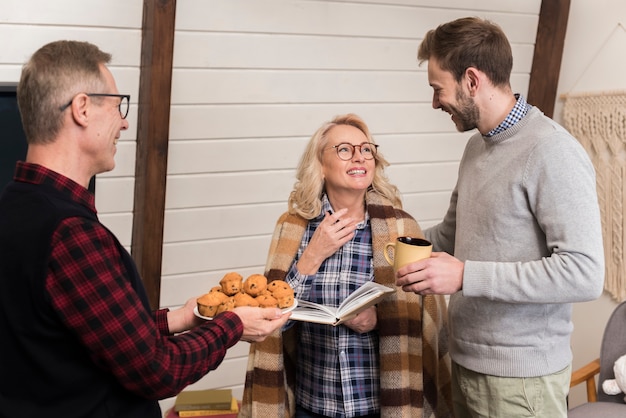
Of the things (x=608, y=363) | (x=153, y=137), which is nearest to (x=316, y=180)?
(x=153, y=137)

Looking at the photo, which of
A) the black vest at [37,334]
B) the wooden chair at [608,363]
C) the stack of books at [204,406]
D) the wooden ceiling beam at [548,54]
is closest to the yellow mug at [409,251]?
the black vest at [37,334]

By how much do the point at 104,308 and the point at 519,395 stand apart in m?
1.11

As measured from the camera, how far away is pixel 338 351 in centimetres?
229

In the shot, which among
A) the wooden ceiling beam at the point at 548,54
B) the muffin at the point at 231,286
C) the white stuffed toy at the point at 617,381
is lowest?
the white stuffed toy at the point at 617,381

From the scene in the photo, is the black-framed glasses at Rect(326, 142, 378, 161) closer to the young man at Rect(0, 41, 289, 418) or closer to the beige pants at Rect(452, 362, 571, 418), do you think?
the beige pants at Rect(452, 362, 571, 418)

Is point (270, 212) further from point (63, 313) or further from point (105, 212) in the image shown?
point (63, 313)

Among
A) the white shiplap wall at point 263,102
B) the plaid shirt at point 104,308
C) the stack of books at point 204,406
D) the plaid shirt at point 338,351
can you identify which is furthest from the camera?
the stack of books at point 204,406

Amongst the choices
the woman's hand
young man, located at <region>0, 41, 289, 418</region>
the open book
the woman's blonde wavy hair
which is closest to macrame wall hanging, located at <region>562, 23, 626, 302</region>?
the woman's blonde wavy hair

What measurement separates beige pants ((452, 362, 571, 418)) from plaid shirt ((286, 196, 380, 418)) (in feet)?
1.19

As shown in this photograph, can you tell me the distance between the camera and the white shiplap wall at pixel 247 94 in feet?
9.81

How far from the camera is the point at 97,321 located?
4.60 ft

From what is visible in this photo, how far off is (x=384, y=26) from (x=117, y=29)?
1.19m

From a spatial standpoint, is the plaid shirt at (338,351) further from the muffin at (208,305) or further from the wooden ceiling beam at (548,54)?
the wooden ceiling beam at (548,54)

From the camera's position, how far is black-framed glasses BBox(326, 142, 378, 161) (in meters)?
2.42
